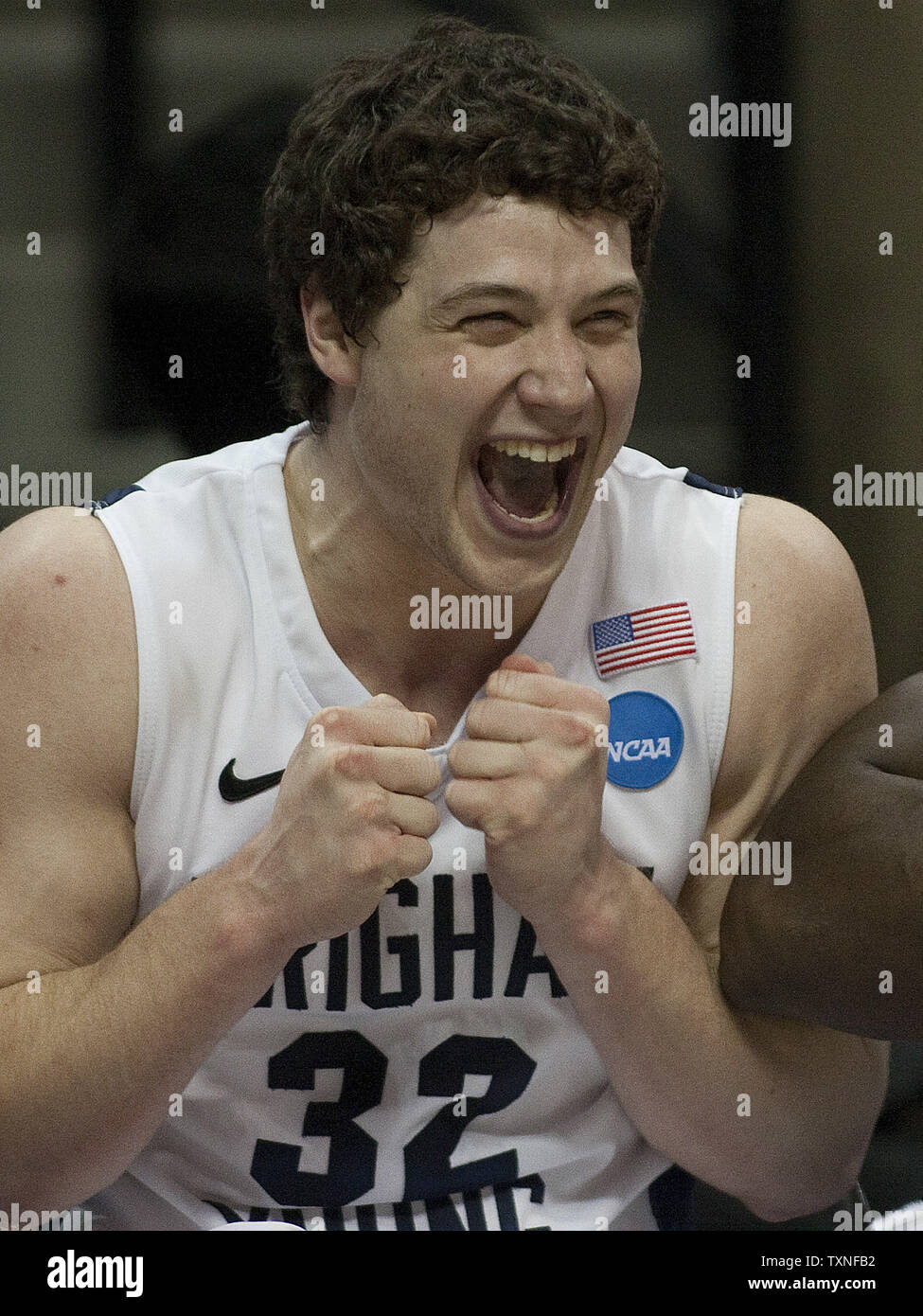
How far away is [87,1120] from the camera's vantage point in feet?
3.62

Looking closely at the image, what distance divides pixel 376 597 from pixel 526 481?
0.50 ft

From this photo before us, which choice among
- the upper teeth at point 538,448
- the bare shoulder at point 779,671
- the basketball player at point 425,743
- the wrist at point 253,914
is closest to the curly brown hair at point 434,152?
the basketball player at point 425,743

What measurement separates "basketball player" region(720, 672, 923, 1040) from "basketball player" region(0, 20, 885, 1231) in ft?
0.22

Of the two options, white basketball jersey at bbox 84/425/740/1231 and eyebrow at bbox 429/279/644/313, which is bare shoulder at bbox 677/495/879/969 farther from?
eyebrow at bbox 429/279/644/313

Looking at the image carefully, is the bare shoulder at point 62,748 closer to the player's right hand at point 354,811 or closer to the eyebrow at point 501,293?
the player's right hand at point 354,811

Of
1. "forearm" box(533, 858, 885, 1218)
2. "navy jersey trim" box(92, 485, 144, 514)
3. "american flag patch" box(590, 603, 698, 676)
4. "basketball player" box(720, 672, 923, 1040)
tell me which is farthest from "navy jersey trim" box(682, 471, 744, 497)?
"navy jersey trim" box(92, 485, 144, 514)

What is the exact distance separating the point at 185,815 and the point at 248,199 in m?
0.57

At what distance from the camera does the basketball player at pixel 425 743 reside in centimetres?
103

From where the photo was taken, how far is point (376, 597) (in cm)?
118

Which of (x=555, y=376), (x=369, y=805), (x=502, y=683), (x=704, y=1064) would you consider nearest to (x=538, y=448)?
(x=555, y=376)

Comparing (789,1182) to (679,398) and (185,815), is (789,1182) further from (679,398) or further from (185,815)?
(679,398)

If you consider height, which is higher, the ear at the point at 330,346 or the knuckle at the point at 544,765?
the ear at the point at 330,346

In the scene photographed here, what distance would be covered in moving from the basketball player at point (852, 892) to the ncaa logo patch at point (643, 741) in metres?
0.10
